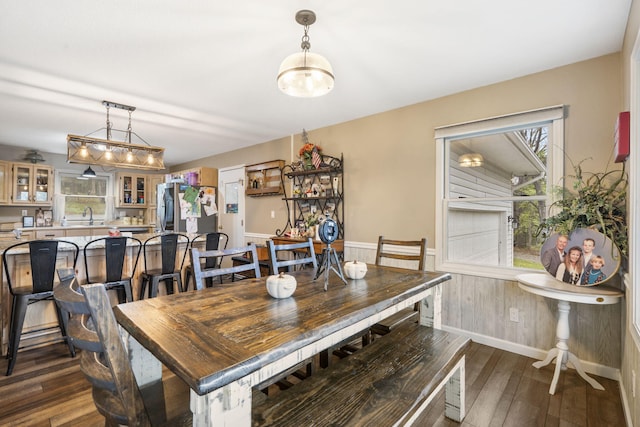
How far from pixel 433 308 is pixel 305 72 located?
1639 millimetres

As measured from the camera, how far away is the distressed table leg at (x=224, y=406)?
86cm

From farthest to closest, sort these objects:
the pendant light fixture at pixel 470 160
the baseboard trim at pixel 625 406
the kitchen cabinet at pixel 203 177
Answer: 1. the kitchen cabinet at pixel 203 177
2. the pendant light fixture at pixel 470 160
3. the baseboard trim at pixel 625 406

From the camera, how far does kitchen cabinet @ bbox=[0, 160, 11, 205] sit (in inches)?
202

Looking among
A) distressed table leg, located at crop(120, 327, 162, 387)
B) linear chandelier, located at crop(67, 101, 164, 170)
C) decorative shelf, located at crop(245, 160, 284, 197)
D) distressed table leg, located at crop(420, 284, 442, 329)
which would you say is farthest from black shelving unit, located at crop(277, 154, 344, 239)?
distressed table leg, located at crop(120, 327, 162, 387)

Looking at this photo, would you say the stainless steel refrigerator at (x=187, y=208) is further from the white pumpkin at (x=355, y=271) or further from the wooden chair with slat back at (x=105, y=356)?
the wooden chair with slat back at (x=105, y=356)

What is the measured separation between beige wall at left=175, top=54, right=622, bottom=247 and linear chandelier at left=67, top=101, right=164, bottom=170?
182 cm

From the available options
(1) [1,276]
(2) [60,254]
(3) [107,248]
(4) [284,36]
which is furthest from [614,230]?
(1) [1,276]

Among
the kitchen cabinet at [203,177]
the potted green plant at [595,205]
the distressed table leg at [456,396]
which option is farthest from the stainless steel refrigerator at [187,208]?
the potted green plant at [595,205]

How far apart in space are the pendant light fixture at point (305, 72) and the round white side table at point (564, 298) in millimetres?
1998

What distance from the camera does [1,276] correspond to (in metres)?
2.49

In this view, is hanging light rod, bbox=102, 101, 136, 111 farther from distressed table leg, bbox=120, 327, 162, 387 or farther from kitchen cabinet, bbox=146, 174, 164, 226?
kitchen cabinet, bbox=146, 174, 164, 226

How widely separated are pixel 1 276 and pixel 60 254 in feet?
1.31

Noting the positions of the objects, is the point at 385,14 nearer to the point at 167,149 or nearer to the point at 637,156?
the point at 637,156

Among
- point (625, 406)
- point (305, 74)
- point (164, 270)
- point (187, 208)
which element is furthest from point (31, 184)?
point (625, 406)
